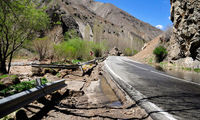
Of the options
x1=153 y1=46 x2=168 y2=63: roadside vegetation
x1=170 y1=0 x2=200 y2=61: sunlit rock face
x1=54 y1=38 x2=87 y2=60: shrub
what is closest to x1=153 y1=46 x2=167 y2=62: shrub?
x1=153 y1=46 x2=168 y2=63: roadside vegetation

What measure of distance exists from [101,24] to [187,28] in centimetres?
7923

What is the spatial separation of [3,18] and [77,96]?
6.08 m

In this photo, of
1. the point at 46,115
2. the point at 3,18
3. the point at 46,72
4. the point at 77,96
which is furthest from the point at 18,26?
the point at 46,115

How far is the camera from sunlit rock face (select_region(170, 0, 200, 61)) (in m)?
13.4

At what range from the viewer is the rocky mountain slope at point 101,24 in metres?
50.8

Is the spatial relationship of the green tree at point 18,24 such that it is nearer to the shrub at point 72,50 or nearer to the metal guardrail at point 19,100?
the metal guardrail at point 19,100

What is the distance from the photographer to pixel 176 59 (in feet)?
55.4

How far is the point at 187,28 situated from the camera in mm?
14805

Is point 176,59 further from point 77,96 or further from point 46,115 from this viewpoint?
point 46,115

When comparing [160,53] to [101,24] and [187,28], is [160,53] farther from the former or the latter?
[101,24]

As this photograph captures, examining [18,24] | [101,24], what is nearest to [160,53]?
[18,24]

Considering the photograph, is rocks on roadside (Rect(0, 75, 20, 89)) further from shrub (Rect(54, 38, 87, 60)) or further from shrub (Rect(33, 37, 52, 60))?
shrub (Rect(33, 37, 52, 60))

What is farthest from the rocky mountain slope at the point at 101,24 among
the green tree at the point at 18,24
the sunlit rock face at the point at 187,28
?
the sunlit rock face at the point at 187,28

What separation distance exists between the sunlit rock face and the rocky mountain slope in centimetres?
1374
